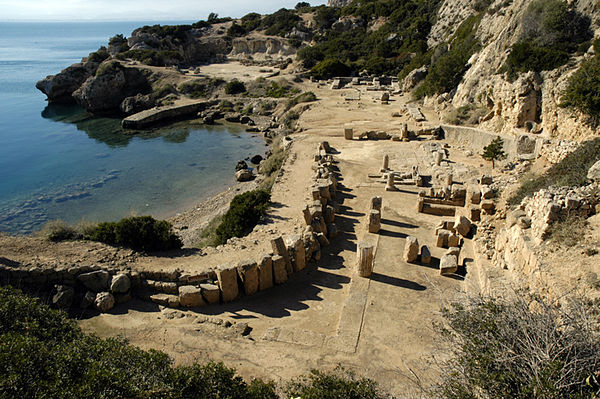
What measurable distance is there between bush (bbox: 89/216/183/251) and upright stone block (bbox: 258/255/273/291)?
12.7 feet

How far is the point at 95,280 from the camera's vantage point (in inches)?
401

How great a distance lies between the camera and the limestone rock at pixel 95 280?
33.3ft

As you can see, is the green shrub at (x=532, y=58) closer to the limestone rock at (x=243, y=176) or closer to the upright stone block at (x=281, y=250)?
the limestone rock at (x=243, y=176)

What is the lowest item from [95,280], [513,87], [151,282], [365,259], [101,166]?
[101,166]

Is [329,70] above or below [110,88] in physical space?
above

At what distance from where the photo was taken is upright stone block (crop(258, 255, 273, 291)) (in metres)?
10.8

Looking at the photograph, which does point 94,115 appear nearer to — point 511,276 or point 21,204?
point 21,204

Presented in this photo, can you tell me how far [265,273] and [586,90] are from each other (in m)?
15.8

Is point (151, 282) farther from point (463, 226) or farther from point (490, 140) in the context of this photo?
point (490, 140)

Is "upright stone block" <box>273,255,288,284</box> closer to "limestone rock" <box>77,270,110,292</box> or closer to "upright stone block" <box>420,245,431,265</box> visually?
"upright stone block" <box>420,245,431,265</box>

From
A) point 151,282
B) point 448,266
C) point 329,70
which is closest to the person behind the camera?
point 151,282

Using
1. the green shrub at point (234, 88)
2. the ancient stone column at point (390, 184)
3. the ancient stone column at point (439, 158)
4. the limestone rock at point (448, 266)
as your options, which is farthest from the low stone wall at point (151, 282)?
the green shrub at point (234, 88)

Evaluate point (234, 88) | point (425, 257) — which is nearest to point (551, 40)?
point (425, 257)

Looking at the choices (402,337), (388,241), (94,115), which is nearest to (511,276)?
(402,337)
